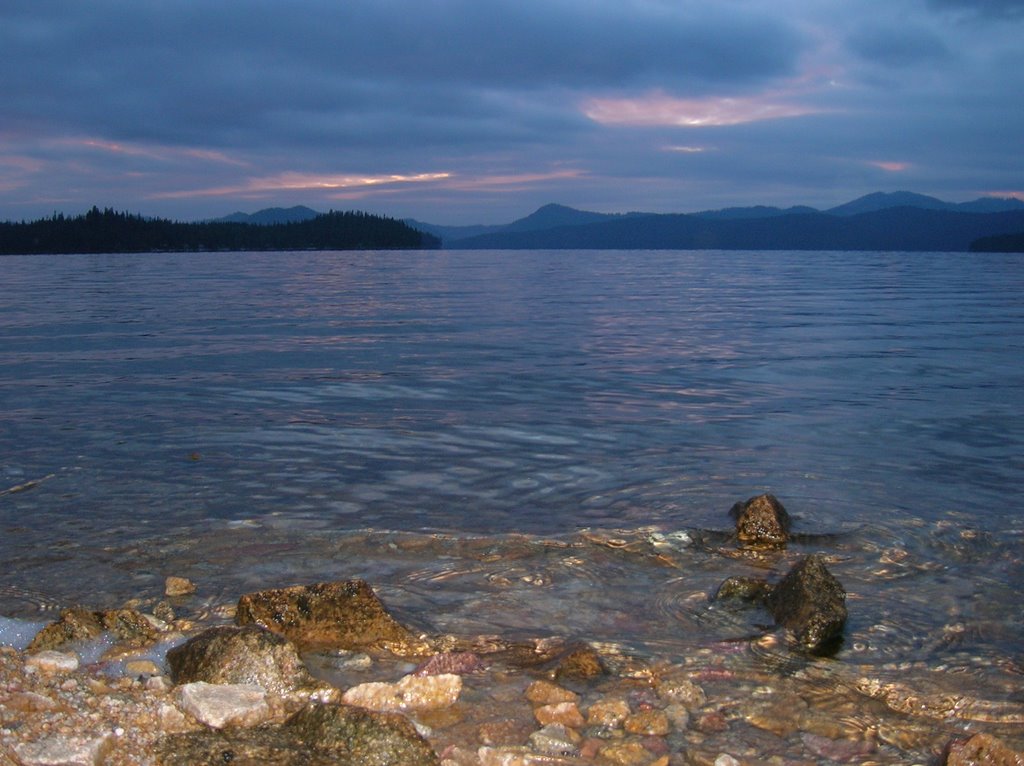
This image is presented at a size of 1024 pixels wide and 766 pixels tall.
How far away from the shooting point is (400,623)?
6477mm

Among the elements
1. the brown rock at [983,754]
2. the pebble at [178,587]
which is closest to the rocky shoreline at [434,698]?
the brown rock at [983,754]

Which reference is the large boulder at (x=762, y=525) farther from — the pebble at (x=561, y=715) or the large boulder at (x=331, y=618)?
the pebble at (x=561, y=715)

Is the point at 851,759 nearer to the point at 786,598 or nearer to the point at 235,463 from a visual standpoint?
the point at 786,598

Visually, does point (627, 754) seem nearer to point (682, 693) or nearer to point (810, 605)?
point (682, 693)

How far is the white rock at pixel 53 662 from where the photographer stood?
5.40 metres

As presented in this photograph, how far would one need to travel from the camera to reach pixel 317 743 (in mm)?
4602

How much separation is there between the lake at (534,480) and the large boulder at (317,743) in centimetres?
194

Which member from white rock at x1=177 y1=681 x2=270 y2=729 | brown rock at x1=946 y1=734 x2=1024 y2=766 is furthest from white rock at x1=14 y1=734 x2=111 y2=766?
brown rock at x1=946 y1=734 x2=1024 y2=766

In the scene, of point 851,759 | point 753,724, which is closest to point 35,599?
point 753,724

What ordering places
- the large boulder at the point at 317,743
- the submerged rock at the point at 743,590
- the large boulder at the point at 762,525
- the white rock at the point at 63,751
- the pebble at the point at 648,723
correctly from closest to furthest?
the white rock at the point at 63,751 → the large boulder at the point at 317,743 → the pebble at the point at 648,723 → the submerged rock at the point at 743,590 → the large boulder at the point at 762,525

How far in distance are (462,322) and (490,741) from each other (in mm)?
29737

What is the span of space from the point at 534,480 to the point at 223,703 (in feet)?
20.4

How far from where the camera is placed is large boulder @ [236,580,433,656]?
6152 millimetres

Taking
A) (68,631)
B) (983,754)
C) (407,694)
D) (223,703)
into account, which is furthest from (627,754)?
(68,631)
